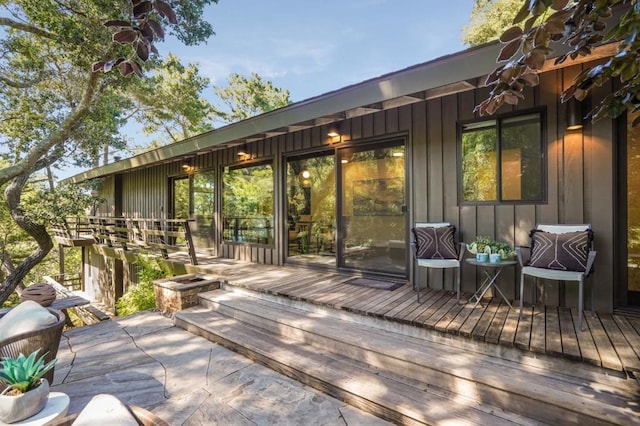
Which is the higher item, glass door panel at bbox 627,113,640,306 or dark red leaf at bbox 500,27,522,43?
dark red leaf at bbox 500,27,522,43

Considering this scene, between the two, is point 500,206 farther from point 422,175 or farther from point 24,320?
point 24,320

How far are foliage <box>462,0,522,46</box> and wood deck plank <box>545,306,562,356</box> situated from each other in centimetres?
1099

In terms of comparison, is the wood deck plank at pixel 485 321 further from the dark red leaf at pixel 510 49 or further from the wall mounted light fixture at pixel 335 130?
the wall mounted light fixture at pixel 335 130

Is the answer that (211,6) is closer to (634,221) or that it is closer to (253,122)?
(253,122)

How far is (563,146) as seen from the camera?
3121mm

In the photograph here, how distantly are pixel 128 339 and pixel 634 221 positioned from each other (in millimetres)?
5369

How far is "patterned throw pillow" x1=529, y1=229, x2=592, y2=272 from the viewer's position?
2.70 metres

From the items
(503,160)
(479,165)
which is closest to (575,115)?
(503,160)

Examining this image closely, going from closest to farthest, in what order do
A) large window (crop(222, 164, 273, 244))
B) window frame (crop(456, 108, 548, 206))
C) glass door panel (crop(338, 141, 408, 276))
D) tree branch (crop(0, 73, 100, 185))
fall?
window frame (crop(456, 108, 548, 206)) < glass door panel (crop(338, 141, 408, 276)) < large window (crop(222, 164, 273, 244)) < tree branch (crop(0, 73, 100, 185))

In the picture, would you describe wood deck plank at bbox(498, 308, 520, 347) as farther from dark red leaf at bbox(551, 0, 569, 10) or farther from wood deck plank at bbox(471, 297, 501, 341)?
dark red leaf at bbox(551, 0, 569, 10)

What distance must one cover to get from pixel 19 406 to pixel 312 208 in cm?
414

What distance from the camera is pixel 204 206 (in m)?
7.36

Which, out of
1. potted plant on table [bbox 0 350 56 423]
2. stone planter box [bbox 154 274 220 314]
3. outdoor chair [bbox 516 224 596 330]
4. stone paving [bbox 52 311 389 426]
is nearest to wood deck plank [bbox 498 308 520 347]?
outdoor chair [bbox 516 224 596 330]

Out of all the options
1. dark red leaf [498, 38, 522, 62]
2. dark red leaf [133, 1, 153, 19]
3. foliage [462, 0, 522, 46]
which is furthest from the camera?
foliage [462, 0, 522, 46]
